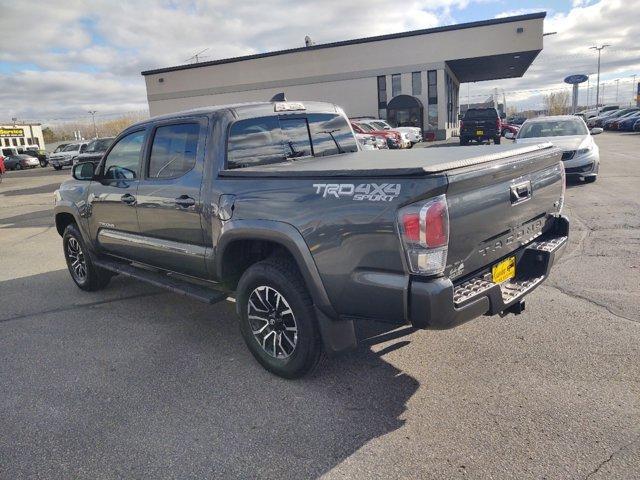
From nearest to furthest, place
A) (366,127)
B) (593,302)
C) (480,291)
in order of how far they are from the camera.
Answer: (480,291) → (593,302) → (366,127)

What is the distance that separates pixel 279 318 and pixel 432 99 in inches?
1443

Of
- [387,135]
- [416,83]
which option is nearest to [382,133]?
[387,135]

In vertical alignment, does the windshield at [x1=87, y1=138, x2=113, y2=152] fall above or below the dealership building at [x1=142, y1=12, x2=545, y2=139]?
below

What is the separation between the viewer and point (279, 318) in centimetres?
350

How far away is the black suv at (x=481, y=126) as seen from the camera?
2422cm

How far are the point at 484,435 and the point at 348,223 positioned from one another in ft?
4.71

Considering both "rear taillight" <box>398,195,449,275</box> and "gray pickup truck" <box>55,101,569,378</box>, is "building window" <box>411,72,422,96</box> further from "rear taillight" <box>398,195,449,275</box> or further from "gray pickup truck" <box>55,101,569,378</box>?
"rear taillight" <box>398,195,449,275</box>

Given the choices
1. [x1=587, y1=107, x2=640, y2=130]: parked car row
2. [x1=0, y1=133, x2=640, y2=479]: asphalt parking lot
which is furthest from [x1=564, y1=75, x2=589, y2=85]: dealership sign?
[x1=0, y1=133, x2=640, y2=479]: asphalt parking lot

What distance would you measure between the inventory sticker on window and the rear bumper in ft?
1.65

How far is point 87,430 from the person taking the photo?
309 cm

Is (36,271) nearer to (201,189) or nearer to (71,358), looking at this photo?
(71,358)

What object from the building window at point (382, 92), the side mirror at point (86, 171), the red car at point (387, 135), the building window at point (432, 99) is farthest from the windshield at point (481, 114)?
the side mirror at point (86, 171)

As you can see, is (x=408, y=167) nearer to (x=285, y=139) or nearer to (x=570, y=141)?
(x=285, y=139)

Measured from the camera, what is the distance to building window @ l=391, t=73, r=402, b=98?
37562 millimetres
